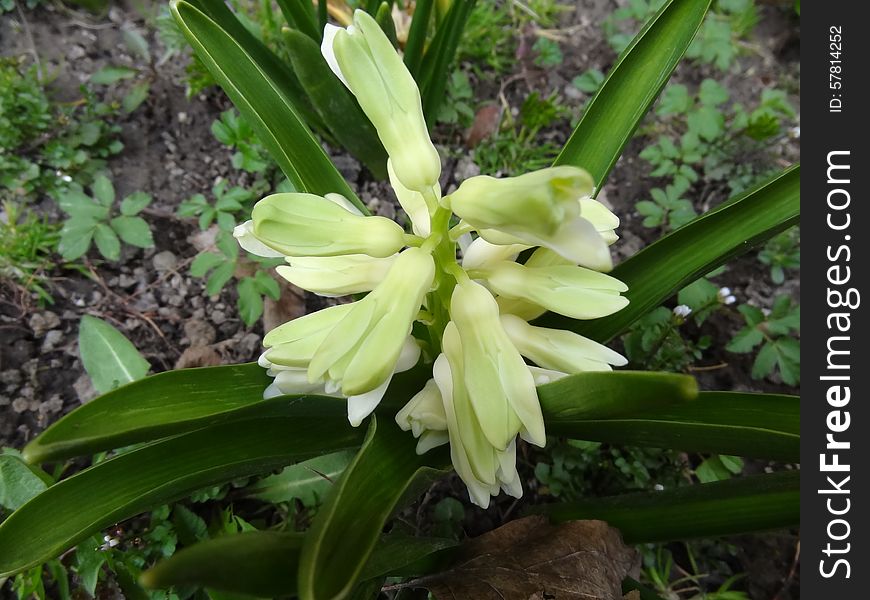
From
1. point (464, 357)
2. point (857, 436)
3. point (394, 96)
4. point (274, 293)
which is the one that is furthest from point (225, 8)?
point (857, 436)

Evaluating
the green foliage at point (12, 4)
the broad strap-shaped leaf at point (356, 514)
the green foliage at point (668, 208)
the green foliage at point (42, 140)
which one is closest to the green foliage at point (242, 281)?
the broad strap-shaped leaf at point (356, 514)

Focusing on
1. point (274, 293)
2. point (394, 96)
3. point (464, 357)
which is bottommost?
point (464, 357)

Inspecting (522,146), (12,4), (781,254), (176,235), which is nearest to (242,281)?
(176,235)

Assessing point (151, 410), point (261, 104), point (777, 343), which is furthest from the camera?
point (777, 343)

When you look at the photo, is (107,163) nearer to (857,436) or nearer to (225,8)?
(225,8)

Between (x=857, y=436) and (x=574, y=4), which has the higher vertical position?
(x=574, y=4)

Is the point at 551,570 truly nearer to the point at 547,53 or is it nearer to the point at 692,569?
the point at 692,569

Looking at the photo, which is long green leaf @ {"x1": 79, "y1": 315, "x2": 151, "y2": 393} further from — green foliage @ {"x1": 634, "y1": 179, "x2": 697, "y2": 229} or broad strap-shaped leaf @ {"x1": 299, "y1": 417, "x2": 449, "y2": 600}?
green foliage @ {"x1": 634, "y1": 179, "x2": 697, "y2": 229}

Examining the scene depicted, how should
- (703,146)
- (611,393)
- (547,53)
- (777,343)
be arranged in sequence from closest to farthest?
(611,393), (777,343), (703,146), (547,53)
